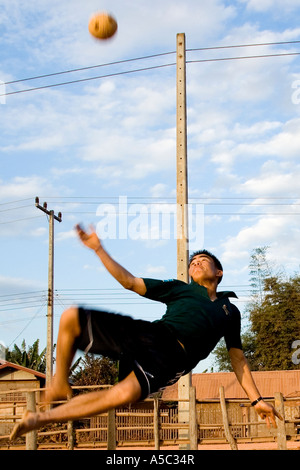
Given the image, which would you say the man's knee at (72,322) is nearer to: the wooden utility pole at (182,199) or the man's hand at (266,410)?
the man's hand at (266,410)

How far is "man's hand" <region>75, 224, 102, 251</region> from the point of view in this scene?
13.0ft

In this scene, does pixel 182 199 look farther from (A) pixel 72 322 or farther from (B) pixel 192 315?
(A) pixel 72 322

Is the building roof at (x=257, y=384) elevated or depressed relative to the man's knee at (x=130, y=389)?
elevated

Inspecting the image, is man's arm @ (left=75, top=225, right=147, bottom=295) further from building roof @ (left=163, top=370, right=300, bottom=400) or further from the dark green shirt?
building roof @ (left=163, top=370, right=300, bottom=400)

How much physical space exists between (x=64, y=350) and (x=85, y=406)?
0.41 m

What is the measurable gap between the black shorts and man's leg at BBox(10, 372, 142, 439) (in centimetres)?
10

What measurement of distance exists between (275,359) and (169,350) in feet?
130

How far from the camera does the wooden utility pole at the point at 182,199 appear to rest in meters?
10.4

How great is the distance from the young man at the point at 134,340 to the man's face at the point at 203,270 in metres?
0.13

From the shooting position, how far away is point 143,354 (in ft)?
12.4

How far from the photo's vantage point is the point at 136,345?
12.5ft

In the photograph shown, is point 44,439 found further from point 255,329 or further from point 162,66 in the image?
point 255,329

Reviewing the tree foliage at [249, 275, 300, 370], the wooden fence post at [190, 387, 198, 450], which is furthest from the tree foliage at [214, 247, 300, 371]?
the wooden fence post at [190, 387, 198, 450]

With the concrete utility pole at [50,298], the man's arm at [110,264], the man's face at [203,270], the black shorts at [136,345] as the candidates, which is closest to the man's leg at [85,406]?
the black shorts at [136,345]
